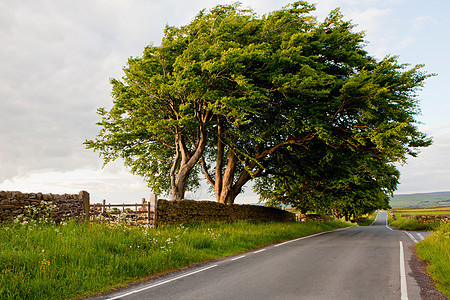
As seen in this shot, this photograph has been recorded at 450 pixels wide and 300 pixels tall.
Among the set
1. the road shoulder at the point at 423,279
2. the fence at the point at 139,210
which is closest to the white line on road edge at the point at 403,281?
the road shoulder at the point at 423,279

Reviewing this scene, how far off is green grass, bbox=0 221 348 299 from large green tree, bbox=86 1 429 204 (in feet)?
29.7

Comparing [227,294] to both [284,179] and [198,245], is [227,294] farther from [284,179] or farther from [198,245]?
[284,179]

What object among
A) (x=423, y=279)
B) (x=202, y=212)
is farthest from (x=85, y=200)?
(x=423, y=279)

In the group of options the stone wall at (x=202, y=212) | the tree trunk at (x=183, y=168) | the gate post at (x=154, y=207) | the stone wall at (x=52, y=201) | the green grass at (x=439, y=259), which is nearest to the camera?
the green grass at (x=439, y=259)

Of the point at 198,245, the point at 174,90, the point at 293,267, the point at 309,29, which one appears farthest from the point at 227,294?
the point at 309,29

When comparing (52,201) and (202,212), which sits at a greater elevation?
(52,201)

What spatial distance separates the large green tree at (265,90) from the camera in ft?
59.4

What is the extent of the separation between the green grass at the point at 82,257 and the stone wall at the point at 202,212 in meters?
4.96

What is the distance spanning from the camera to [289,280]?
26.0 ft

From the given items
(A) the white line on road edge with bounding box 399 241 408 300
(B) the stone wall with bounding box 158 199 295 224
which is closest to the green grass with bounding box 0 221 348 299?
(B) the stone wall with bounding box 158 199 295 224

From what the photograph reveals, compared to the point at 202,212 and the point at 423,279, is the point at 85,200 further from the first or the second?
the point at 423,279

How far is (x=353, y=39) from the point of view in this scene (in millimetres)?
21859

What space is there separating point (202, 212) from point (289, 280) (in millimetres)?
12373

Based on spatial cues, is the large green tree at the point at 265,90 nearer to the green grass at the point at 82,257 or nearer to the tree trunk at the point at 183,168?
the tree trunk at the point at 183,168
